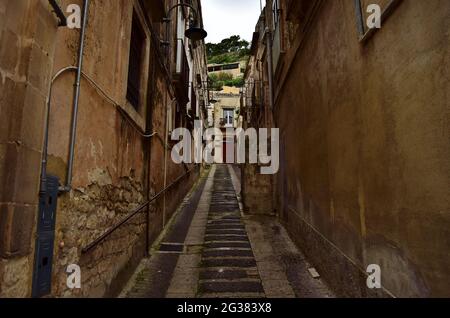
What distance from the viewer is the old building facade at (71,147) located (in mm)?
2123

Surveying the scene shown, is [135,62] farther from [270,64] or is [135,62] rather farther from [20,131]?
[270,64]

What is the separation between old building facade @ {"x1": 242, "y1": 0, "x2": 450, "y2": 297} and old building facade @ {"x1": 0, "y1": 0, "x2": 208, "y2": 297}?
9.05ft

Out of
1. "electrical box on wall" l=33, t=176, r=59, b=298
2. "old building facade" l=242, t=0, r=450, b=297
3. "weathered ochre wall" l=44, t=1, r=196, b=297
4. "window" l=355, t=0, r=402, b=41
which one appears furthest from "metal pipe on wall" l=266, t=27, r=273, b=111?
"electrical box on wall" l=33, t=176, r=59, b=298

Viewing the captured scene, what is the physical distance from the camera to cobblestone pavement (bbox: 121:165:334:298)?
430 centimetres

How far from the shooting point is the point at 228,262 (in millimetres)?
5309

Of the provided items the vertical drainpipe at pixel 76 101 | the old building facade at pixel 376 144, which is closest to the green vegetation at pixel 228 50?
the old building facade at pixel 376 144

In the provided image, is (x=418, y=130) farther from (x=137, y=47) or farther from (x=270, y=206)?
(x=270, y=206)

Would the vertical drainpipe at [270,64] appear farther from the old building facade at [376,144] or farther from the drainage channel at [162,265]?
the drainage channel at [162,265]

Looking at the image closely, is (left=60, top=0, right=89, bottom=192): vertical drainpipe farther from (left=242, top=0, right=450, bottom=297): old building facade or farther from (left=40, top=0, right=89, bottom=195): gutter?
(left=242, top=0, right=450, bottom=297): old building facade

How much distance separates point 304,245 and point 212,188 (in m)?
9.43

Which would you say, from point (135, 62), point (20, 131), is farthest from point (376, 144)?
point (135, 62)

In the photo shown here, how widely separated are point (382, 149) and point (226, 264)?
3391mm

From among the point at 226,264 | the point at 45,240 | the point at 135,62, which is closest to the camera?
the point at 45,240
